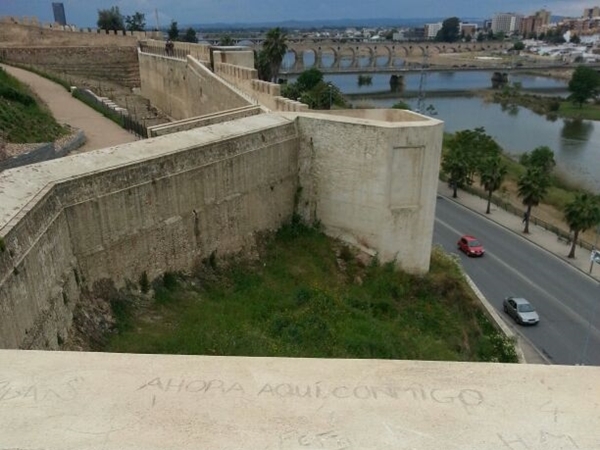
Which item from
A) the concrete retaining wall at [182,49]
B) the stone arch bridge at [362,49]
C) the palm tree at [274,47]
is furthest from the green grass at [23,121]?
the stone arch bridge at [362,49]

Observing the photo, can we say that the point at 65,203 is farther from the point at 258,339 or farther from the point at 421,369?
the point at 421,369

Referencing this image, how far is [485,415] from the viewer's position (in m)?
4.15

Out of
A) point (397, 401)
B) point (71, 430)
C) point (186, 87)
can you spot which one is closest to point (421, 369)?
point (397, 401)

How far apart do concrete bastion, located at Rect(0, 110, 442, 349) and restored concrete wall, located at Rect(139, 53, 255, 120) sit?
4.50 m

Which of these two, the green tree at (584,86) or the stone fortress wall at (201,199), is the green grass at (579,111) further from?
the stone fortress wall at (201,199)

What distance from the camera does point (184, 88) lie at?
24812mm

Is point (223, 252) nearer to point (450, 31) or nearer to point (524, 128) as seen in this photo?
point (524, 128)

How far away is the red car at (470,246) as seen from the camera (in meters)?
22.2

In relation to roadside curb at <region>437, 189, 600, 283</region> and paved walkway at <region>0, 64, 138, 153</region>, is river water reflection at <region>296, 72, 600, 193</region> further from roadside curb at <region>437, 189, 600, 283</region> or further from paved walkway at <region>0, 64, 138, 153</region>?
paved walkway at <region>0, 64, 138, 153</region>

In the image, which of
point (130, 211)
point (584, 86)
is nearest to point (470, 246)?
point (130, 211)

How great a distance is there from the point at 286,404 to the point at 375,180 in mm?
9449

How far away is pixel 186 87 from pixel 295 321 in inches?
661

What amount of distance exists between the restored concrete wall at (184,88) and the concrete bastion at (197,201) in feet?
14.8

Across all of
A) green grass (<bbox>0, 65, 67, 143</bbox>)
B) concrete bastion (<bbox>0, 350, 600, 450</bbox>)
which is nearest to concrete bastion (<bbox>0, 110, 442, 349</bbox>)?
concrete bastion (<bbox>0, 350, 600, 450</bbox>)
